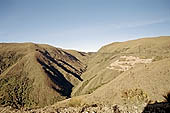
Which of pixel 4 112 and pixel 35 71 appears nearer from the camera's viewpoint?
pixel 4 112

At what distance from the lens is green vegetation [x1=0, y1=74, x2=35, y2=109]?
93.9m

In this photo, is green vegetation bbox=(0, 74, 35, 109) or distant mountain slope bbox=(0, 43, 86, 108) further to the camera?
distant mountain slope bbox=(0, 43, 86, 108)

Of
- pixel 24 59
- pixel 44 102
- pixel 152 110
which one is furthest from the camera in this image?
pixel 24 59

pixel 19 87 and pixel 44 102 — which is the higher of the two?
pixel 19 87

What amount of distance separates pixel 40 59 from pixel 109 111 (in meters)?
140

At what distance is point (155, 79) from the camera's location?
1254 inches

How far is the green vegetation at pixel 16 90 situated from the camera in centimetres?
9391

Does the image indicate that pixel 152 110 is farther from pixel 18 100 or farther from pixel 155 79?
pixel 18 100

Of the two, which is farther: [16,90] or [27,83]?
[27,83]

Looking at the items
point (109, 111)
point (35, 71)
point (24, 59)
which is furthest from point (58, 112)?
point (24, 59)

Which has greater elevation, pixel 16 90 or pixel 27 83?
pixel 27 83

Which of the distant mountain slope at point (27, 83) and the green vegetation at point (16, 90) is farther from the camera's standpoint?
the distant mountain slope at point (27, 83)

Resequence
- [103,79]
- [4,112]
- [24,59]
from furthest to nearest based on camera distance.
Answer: [24,59] < [103,79] < [4,112]

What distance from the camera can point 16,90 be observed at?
105438 millimetres
